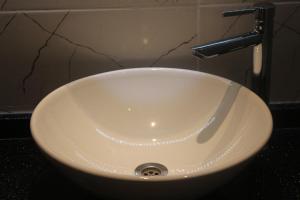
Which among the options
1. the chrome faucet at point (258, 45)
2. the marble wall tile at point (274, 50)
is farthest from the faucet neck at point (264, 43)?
the marble wall tile at point (274, 50)

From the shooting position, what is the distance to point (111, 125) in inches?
36.0

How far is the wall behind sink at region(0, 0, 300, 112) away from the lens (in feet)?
3.06

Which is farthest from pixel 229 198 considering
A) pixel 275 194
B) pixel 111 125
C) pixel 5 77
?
pixel 5 77

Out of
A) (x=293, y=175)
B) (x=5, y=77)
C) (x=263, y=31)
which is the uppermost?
(x=263, y=31)

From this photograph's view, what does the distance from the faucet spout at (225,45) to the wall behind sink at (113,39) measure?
0.13m

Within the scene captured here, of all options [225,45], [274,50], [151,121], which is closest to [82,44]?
[151,121]

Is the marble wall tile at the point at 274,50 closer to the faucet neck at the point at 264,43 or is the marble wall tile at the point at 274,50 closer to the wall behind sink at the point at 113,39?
the wall behind sink at the point at 113,39

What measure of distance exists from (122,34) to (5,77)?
286mm

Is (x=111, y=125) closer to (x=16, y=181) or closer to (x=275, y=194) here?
(x=16, y=181)

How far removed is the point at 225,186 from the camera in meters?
0.81

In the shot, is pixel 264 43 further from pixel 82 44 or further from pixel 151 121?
pixel 82 44

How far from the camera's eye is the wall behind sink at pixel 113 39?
932 mm

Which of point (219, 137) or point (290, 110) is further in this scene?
point (290, 110)

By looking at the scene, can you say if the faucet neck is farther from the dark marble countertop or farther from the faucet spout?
the dark marble countertop
